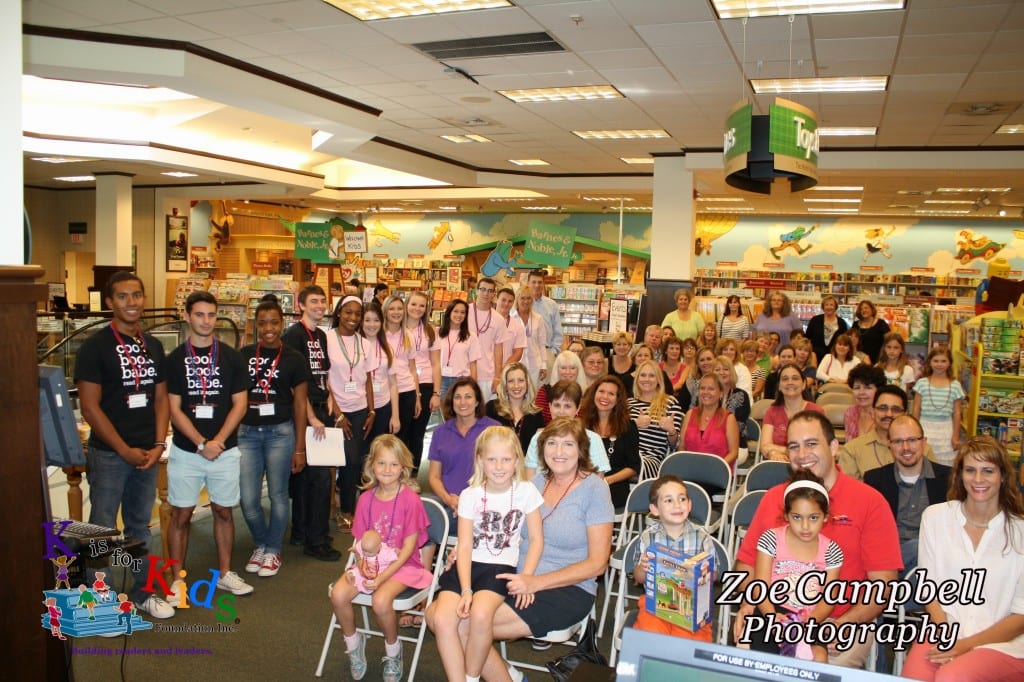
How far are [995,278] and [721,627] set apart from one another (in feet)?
29.3

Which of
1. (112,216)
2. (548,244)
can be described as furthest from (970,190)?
(112,216)

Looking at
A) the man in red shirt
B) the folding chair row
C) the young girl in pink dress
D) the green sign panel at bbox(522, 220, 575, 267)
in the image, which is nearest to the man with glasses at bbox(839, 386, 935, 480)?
the man in red shirt

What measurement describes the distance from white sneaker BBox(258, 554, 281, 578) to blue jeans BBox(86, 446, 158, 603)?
2.30 ft

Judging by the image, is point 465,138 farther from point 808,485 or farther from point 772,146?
point 808,485

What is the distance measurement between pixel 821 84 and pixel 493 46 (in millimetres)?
3038

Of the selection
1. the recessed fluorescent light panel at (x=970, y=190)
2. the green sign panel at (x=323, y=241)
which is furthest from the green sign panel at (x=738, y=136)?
the green sign panel at (x=323, y=241)

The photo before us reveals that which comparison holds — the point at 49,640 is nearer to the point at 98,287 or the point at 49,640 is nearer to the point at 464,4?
the point at 464,4

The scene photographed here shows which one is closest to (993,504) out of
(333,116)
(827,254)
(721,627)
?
(721,627)

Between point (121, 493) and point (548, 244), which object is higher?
point (548, 244)

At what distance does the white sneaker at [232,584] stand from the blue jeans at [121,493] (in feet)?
1.36

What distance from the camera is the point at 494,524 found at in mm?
3395

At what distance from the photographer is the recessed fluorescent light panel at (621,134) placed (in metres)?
10.1

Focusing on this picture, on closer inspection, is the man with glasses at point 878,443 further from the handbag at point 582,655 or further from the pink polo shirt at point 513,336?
the pink polo shirt at point 513,336

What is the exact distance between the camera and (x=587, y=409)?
488 centimetres
